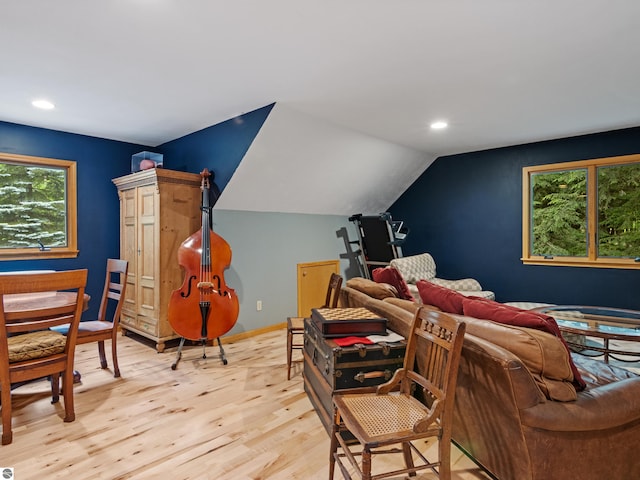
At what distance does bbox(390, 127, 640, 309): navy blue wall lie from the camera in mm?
4406

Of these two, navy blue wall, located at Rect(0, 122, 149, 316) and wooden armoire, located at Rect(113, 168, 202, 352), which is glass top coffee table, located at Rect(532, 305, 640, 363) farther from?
navy blue wall, located at Rect(0, 122, 149, 316)

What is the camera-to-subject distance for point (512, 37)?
2.21 m

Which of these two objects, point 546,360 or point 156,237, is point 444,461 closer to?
point 546,360

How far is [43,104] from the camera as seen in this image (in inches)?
129

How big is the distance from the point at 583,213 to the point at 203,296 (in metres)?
4.61

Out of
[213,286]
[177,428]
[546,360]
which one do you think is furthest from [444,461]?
[213,286]

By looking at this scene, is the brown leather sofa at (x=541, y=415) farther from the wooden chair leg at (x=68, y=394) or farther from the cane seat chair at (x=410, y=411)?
the wooden chair leg at (x=68, y=394)

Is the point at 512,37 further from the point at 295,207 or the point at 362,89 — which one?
the point at 295,207

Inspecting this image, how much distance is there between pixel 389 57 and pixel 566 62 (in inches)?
49.1

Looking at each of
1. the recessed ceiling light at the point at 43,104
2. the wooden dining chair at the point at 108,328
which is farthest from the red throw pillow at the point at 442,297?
the recessed ceiling light at the point at 43,104

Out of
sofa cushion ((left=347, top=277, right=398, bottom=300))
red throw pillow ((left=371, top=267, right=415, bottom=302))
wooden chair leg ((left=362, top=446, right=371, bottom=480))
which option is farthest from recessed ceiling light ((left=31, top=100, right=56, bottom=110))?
wooden chair leg ((left=362, top=446, right=371, bottom=480))

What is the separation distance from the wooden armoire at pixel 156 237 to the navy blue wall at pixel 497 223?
3608mm

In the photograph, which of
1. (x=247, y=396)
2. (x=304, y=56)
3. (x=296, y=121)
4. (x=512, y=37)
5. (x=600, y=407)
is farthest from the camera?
(x=296, y=121)

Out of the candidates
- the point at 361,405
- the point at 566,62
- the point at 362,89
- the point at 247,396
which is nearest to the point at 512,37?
the point at 566,62
